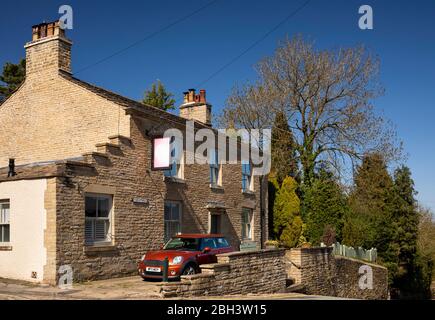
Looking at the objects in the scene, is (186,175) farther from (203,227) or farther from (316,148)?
(316,148)

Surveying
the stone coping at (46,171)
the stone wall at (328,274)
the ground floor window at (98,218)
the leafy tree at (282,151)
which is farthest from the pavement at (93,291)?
the leafy tree at (282,151)

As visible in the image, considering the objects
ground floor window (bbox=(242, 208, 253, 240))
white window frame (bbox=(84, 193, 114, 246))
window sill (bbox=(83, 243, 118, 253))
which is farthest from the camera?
ground floor window (bbox=(242, 208, 253, 240))

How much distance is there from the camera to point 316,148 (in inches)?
1470

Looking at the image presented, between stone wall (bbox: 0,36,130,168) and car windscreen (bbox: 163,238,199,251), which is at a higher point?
stone wall (bbox: 0,36,130,168)

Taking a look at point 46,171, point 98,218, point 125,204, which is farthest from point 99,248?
point 46,171

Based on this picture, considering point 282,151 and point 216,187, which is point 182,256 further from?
point 282,151

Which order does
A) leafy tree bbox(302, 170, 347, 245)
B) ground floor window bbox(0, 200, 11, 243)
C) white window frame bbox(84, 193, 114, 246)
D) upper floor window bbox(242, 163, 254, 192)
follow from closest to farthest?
ground floor window bbox(0, 200, 11, 243) < white window frame bbox(84, 193, 114, 246) < upper floor window bbox(242, 163, 254, 192) < leafy tree bbox(302, 170, 347, 245)

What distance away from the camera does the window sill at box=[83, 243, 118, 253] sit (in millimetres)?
16837

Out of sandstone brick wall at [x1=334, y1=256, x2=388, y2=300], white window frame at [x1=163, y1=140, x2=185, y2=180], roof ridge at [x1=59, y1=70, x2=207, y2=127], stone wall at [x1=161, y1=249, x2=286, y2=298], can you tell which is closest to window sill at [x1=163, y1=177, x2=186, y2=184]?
white window frame at [x1=163, y1=140, x2=185, y2=180]

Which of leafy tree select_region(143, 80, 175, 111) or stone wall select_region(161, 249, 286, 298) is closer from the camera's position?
stone wall select_region(161, 249, 286, 298)

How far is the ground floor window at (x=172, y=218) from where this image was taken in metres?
21.2

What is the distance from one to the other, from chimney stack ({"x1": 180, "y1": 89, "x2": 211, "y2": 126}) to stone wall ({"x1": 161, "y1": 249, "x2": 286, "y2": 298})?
10723 mm

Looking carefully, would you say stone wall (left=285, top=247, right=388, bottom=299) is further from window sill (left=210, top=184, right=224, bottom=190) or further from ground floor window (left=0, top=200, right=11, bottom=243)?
→ ground floor window (left=0, top=200, right=11, bottom=243)
